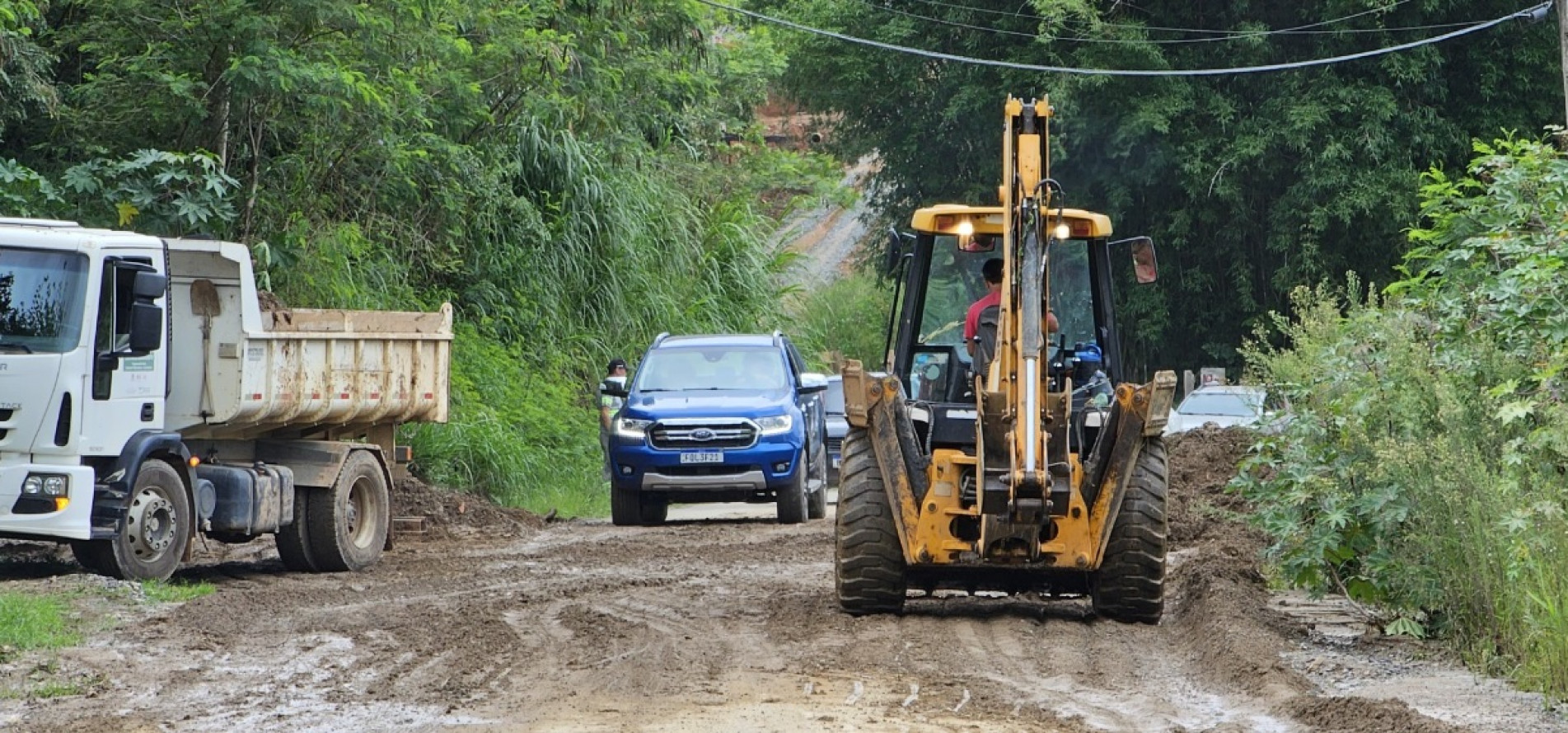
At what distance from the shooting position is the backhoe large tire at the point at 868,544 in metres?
11.7

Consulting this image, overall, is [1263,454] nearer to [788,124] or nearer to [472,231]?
[472,231]

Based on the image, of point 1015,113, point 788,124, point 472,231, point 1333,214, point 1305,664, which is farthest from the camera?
point 788,124

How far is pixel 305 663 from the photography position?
10234 mm

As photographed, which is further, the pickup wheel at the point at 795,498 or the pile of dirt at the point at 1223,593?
the pickup wheel at the point at 795,498

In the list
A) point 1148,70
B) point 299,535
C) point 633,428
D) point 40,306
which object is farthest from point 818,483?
point 1148,70

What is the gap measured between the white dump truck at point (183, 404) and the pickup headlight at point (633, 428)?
340 cm

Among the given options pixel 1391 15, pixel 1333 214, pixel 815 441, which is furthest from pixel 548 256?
pixel 1391 15

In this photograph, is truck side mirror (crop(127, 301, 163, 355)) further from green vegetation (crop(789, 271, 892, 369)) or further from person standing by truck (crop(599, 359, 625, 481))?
green vegetation (crop(789, 271, 892, 369))

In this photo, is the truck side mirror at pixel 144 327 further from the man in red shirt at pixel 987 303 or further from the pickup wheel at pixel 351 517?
the man in red shirt at pixel 987 303

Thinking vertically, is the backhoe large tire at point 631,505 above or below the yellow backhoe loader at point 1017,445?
below

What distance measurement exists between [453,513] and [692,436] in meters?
2.56

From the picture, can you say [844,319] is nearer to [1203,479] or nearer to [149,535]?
[1203,479]

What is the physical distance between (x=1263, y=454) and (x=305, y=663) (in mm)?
6232

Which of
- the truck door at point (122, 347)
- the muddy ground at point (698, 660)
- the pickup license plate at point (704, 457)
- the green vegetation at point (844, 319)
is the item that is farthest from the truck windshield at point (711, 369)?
the green vegetation at point (844, 319)
